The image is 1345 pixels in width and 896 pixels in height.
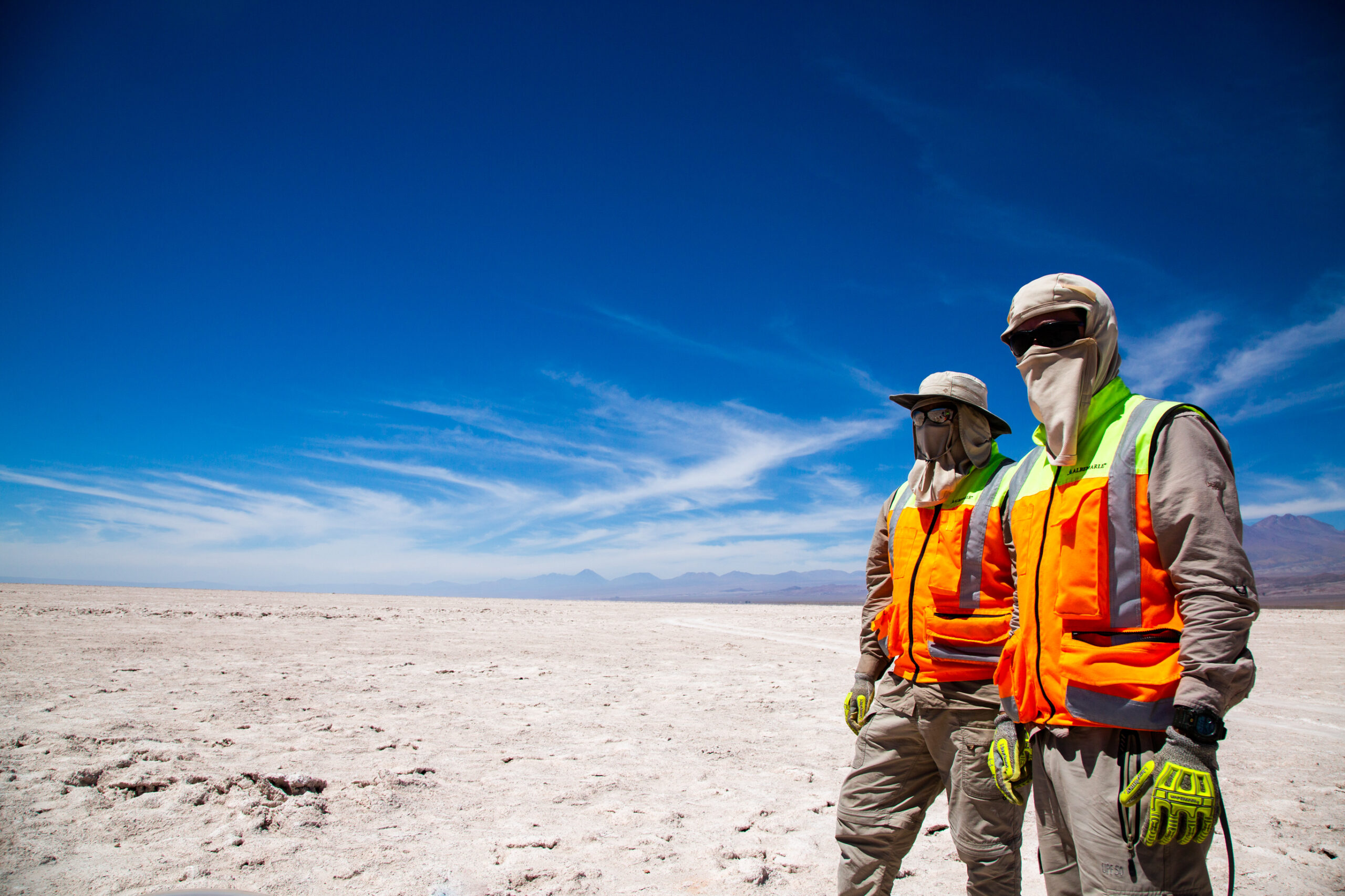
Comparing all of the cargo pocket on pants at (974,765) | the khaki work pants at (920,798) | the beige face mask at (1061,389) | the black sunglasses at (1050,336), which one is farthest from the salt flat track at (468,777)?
the black sunglasses at (1050,336)

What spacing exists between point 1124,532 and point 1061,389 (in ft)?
1.59

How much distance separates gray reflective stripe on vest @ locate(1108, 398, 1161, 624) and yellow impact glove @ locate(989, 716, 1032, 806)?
44cm

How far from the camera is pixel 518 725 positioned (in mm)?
5930

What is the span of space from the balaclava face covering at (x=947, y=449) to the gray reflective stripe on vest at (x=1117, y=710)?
117 centimetres

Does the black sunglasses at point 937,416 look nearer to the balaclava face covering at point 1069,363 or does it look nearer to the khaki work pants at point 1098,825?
the balaclava face covering at point 1069,363

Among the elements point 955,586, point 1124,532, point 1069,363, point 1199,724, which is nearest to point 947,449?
point 955,586

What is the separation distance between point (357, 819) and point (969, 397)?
3.89 m

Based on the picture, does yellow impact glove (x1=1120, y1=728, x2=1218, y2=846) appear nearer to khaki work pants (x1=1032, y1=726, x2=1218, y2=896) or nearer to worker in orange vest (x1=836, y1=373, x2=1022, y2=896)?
khaki work pants (x1=1032, y1=726, x2=1218, y2=896)

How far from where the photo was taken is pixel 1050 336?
196cm

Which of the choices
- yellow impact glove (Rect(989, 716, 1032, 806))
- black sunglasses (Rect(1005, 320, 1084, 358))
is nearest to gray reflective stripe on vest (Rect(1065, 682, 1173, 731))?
yellow impact glove (Rect(989, 716, 1032, 806))

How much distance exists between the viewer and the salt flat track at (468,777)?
3.13 meters

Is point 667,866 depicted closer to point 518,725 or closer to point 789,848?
point 789,848

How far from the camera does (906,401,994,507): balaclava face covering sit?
108 inches

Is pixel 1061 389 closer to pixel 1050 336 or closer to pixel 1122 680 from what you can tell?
pixel 1050 336
